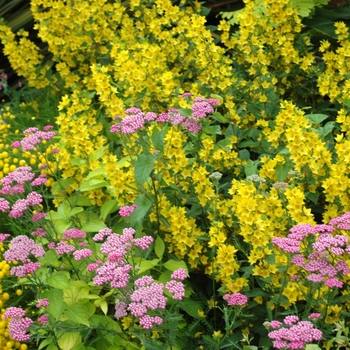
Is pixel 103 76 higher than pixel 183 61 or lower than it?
higher

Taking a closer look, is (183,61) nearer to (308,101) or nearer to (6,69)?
(308,101)

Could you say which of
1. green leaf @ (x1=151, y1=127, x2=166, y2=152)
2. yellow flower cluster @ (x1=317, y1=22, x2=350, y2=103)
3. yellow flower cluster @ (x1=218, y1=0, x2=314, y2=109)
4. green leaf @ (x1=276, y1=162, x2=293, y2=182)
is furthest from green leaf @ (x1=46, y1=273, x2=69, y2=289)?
yellow flower cluster @ (x1=317, y1=22, x2=350, y2=103)

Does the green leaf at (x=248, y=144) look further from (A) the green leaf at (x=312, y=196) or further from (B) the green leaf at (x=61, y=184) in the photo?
(B) the green leaf at (x=61, y=184)

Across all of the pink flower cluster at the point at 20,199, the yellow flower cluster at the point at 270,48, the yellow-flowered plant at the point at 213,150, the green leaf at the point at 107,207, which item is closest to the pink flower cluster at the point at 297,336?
the yellow-flowered plant at the point at 213,150

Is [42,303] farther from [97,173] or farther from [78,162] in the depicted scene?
[78,162]

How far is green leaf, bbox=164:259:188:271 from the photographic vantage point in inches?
110

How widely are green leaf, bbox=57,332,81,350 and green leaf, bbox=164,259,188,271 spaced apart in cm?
44

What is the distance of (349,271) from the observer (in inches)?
88.5

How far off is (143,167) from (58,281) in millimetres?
522

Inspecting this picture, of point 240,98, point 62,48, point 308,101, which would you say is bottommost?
point 308,101

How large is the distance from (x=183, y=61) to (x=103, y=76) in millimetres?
752

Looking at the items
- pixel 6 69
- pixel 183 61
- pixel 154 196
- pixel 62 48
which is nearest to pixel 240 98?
pixel 183 61

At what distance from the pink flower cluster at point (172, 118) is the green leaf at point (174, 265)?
545mm

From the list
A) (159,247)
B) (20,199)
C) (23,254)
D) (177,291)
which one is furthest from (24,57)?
(177,291)
